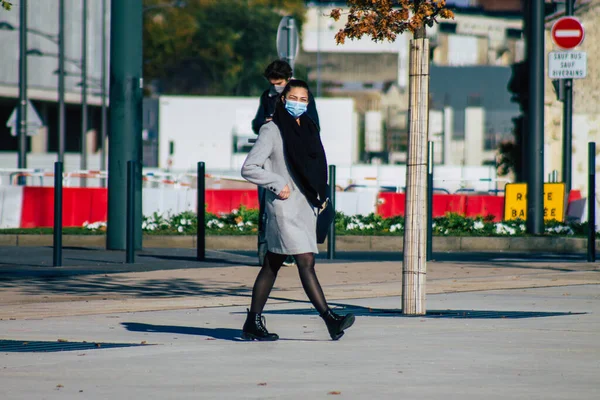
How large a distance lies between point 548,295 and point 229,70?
8788cm

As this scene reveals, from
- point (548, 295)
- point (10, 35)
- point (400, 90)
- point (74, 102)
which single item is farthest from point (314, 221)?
point (400, 90)

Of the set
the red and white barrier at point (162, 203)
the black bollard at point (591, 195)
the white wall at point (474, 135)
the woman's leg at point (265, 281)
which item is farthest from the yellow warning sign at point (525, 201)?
the white wall at point (474, 135)

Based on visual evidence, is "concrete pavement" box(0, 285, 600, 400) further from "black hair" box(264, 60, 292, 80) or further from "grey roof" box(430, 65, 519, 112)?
"grey roof" box(430, 65, 519, 112)

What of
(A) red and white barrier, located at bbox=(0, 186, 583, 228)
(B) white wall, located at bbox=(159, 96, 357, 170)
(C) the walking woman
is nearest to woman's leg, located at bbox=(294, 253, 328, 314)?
(C) the walking woman


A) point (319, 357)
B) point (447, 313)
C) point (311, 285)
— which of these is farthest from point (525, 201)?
point (319, 357)

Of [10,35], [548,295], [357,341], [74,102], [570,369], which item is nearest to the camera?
[570,369]

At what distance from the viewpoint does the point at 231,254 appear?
14789 mm

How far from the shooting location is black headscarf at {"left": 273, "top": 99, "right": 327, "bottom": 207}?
7.22m

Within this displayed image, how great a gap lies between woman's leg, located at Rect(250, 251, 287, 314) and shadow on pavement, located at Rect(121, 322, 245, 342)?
222mm

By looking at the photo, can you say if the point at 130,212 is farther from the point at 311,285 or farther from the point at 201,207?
the point at 311,285

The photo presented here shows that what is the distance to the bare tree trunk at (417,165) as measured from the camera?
8180mm

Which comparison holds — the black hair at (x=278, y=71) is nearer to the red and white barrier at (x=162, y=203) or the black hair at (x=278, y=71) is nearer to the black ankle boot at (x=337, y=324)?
the black ankle boot at (x=337, y=324)

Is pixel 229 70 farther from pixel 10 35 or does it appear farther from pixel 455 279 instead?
pixel 455 279

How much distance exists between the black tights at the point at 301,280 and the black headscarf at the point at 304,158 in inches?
13.2
